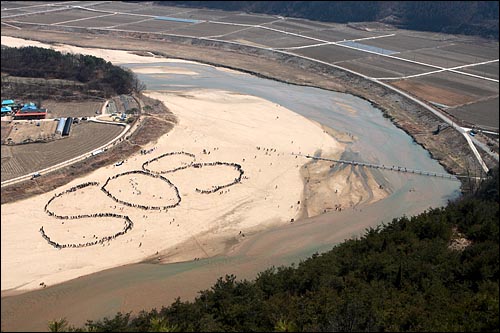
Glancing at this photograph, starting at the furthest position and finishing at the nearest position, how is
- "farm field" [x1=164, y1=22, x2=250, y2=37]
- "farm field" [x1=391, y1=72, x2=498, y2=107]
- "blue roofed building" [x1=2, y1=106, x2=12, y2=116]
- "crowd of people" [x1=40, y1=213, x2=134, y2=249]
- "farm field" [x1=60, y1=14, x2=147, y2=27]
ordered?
"farm field" [x1=60, y1=14, x2=147, y2=27], "farm field" [x1=164, y1=22, x2=250, y2=37], "farm field" [x1=391, y1=72, x2=498, y2=107], "blue roofed building" [x1=2, y1=106, x2=12, y2=116], "crowd of people" [x1=40, y1=213, x2=134, y2=249]

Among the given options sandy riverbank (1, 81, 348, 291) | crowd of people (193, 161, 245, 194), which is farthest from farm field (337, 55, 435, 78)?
crowd of people (193, 161, 245, 194)

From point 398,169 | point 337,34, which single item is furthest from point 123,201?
point 337,34

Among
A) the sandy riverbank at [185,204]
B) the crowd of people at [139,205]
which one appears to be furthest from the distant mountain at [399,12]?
the crowd of people at [139,205]

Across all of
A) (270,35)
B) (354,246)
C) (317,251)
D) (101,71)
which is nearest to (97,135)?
(101,71)

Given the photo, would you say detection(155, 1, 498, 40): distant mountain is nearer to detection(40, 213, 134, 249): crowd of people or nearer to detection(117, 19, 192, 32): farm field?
detection(117, 19, 192, 32): farm field

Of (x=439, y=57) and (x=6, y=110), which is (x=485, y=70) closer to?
(x=439, y=57)

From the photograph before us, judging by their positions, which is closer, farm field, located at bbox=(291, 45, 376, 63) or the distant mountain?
farm field, located at bbox=(291, 45, 376, 63)
